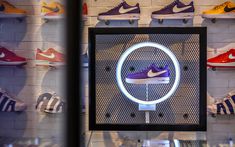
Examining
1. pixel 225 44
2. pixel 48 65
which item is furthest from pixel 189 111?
pixel 48 65

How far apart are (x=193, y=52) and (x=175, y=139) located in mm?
563

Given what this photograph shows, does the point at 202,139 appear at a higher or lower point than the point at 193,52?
lower

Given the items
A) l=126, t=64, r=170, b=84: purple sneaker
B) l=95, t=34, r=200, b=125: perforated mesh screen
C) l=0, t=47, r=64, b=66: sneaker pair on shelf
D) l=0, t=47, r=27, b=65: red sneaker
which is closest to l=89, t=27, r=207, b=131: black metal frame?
l=95, t=34, r=200, b=125: perforated mesh screen

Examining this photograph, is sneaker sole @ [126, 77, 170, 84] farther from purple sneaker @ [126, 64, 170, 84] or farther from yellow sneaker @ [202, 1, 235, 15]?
yellow sneaker @ [202, 1, 235, 15]

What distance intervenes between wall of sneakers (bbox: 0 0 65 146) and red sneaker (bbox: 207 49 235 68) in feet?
2.81

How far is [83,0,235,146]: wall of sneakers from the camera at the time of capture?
1935mm

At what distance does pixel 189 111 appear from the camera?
1587 mm

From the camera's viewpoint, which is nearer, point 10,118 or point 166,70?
point 166,70

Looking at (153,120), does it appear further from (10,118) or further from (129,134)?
(10,118)

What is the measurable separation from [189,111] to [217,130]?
48 cm

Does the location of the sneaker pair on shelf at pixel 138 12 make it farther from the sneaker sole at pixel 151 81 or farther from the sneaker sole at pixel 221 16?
the sneaker sole at pixel 151 81

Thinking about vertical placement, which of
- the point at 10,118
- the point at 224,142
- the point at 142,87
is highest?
the point at 142,87

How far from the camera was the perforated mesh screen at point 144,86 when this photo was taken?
1.58 m

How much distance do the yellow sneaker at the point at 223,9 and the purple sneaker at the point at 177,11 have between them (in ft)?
0.32
